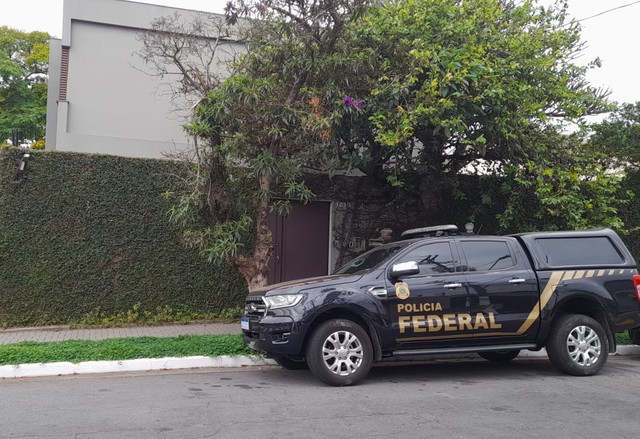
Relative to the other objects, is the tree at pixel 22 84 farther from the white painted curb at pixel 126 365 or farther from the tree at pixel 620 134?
the tree at pixel 620 134

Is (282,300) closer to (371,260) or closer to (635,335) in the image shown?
(371,260)

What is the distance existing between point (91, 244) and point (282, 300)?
5308 mm

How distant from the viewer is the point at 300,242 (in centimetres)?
1296

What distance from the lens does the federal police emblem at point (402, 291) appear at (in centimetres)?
732

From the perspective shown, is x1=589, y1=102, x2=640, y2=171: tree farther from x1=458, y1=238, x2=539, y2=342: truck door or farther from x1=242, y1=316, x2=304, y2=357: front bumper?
x1=242, y1=316, x2=304, y2=357: front bumper

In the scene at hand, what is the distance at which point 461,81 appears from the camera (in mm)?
8922

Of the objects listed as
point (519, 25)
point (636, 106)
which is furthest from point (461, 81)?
point (636, 106)

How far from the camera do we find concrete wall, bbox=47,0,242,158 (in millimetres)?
15445

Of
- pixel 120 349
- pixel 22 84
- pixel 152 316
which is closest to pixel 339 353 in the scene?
pixel 120 349

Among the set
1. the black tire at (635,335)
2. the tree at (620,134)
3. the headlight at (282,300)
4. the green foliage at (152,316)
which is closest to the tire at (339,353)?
the headlight at (282,300)

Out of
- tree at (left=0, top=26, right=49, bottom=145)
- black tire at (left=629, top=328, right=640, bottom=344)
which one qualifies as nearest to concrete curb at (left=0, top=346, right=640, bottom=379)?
black tire at (left=629, top=328, right=640, bottom=344)

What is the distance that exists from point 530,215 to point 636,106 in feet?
10.6

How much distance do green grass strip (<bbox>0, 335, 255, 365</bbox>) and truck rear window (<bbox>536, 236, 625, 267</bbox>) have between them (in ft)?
14.7

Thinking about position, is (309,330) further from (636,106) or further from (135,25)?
(135,25)
